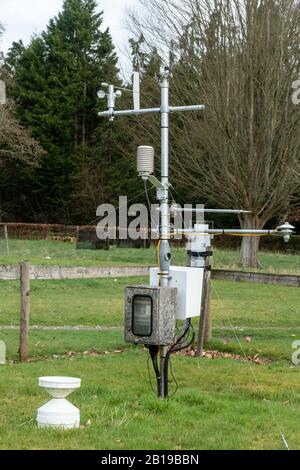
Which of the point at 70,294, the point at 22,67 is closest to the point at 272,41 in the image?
the point at 70,294

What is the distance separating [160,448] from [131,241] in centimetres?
3107

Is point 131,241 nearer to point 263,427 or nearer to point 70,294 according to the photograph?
point 70,294

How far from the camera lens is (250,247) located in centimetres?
2803

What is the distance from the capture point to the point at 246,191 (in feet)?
90.8

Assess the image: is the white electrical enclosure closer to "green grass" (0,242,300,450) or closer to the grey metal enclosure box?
the grey metal enclosure box

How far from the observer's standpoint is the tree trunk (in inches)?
1089

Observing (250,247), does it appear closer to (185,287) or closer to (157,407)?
(185,287)

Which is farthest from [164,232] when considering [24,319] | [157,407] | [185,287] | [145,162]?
[24,319]

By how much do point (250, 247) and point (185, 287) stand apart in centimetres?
2124

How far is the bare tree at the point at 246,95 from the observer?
2645 centimetres

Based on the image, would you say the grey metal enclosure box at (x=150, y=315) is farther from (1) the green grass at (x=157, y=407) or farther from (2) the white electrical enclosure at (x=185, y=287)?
(1) the green grass at (x=157, y=407)

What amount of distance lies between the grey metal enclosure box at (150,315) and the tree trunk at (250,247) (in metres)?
20.8

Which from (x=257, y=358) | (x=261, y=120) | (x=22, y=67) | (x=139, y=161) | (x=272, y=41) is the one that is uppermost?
(x=22, y=67)

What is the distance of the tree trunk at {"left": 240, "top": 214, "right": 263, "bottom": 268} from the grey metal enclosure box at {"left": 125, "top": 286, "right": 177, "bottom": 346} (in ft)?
68.2
